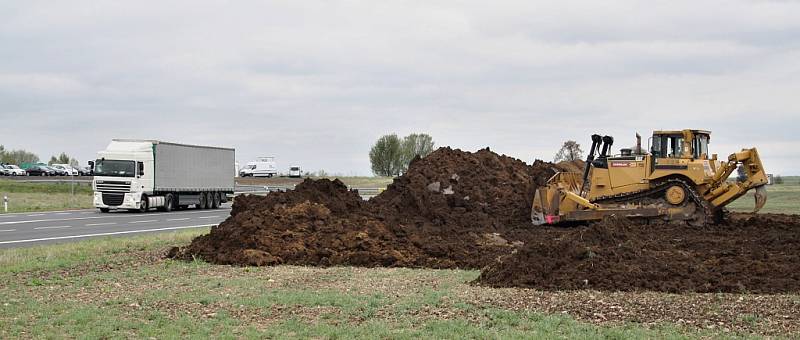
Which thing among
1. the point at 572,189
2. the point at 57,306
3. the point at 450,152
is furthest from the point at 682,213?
the point at 57,306

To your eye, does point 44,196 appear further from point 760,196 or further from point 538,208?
point 760,196

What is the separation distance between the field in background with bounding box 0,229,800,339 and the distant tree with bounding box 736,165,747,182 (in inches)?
480

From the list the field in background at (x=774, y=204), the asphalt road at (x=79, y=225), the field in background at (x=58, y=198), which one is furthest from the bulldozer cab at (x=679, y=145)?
the field in background at (x=58, y=198)

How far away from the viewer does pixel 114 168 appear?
4312cm

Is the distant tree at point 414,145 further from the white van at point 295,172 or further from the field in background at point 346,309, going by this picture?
the field in background at point 346,309

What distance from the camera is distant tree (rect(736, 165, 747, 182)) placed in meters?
24.9

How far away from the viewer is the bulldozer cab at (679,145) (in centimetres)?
2573

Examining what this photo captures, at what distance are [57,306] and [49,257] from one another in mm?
7836

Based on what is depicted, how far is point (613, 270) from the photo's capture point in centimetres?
1364

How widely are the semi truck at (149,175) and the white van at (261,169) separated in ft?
177

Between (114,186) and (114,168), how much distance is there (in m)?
0.89

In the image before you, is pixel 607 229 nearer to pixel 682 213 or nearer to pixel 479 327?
pixel 479 327

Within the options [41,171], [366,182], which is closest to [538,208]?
[366,182]

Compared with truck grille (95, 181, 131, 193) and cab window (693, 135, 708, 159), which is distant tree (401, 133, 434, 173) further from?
cab window (693, 135, 708, 159)
